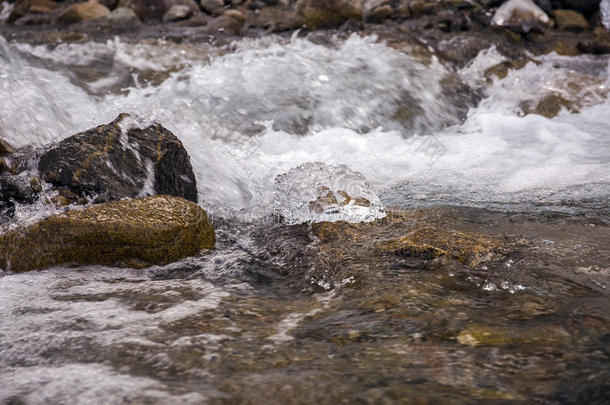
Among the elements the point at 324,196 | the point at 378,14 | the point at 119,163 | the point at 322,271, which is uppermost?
the point at 378,14

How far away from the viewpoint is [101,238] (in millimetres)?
2779

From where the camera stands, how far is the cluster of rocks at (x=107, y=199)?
278cm

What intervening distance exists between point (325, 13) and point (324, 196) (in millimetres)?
6125

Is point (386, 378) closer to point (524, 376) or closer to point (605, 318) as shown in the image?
point (524, 376)

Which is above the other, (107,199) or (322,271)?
(107,199)

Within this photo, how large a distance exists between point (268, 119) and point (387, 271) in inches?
141

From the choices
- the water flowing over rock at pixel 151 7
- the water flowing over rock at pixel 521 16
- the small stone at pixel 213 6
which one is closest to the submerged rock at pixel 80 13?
the water flowing over rock at pixel 151 7

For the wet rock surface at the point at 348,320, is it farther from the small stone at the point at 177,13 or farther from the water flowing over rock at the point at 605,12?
the small stone at the point at 177,13

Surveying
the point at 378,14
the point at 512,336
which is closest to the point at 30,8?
the point at 378,14

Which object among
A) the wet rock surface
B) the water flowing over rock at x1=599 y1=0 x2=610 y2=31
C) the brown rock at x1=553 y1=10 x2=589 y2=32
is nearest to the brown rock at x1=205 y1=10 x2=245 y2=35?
the brown rock at x1=553 y1=10 x2=589 y2=32

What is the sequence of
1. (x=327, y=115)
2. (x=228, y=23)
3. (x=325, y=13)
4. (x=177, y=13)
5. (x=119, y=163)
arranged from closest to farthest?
(x=119, y=163) < (x=327, y=115) < (x=325, y=13) < (x=228, y=23) < (x=177, y=13)

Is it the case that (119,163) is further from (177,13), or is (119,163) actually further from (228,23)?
(177,13)

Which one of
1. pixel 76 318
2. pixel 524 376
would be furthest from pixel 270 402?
pixel 76 318

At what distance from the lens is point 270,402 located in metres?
1.55
